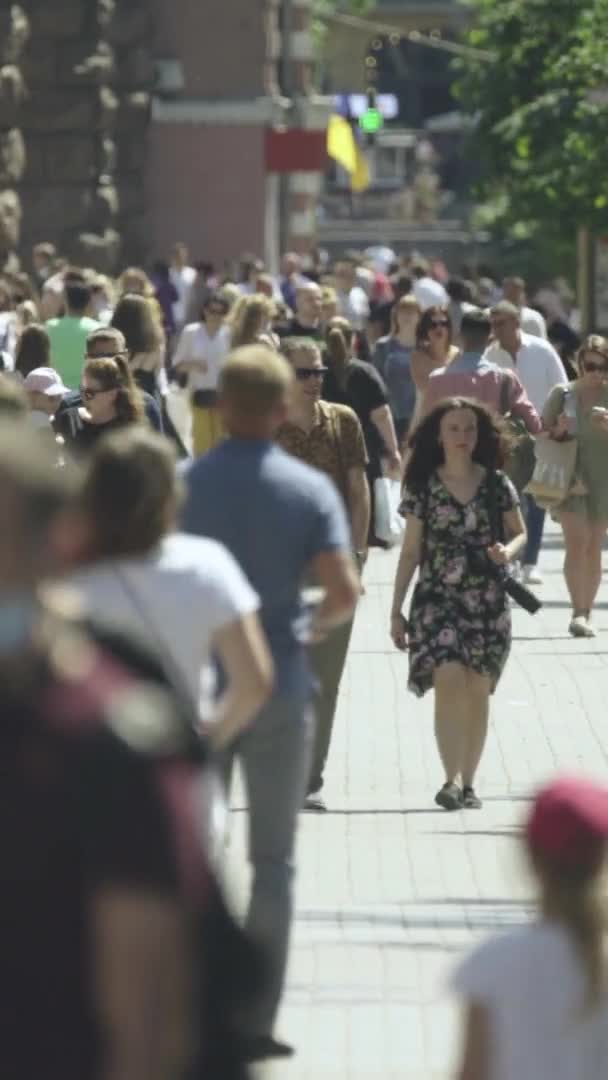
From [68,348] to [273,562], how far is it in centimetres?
959

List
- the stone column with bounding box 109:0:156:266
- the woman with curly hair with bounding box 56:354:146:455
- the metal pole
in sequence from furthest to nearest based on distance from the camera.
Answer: the metal pole → the stone column with bounding box 109:0:156:266 → the woman with curly hair with bounding box 56:354:146:455

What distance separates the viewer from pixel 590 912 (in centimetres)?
471

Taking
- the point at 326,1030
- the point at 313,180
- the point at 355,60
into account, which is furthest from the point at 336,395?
the point at 355,60

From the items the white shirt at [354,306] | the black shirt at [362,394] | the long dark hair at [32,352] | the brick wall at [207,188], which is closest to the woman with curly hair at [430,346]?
the long dark hair at [32,352]

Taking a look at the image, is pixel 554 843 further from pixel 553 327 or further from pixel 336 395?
pixel 553 327

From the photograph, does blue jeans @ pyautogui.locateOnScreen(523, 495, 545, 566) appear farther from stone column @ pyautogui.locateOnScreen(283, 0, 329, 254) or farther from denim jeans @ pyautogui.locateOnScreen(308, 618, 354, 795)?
stone column @ pyautogui.locateOnScreen(283, 0, 329, 254)

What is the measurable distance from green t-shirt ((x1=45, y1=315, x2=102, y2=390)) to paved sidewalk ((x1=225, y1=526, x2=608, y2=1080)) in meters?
2.04

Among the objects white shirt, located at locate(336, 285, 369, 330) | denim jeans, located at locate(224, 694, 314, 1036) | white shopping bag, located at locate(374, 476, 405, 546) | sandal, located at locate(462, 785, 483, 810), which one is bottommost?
white shirt, located at locate(336, 285, 369, 330)

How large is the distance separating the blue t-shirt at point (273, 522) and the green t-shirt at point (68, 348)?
934cm

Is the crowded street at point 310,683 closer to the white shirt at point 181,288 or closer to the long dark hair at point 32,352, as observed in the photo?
the long dark hair at point 32,352

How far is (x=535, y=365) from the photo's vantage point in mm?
18594

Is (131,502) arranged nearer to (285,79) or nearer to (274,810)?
(274,810)

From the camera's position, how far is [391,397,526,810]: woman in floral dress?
11.4 m

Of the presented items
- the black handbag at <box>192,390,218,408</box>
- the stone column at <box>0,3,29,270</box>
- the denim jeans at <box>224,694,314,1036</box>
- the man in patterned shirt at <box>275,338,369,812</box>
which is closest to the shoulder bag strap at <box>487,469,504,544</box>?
the man in patterned shirt at <box>275,338,369,812</box>
